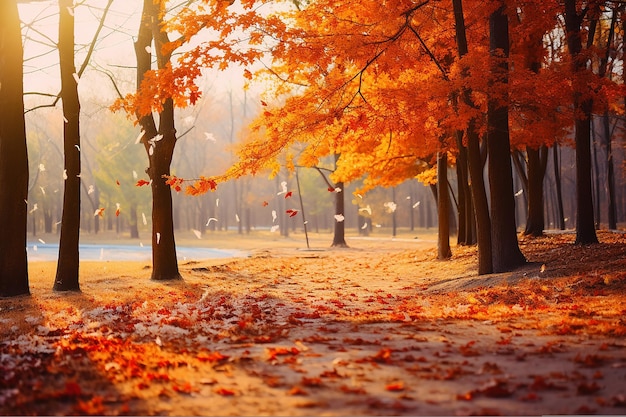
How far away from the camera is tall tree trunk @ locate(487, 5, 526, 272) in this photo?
42.8 feet

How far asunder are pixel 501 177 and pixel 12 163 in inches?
387

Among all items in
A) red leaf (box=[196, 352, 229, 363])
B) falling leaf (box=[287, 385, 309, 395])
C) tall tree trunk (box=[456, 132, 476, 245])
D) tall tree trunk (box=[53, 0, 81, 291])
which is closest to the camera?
falling leaf (box=[287, 385, 309, 395])

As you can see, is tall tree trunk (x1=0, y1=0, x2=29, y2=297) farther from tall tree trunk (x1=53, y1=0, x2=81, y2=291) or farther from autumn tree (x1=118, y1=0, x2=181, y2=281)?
autumn tree (x1=118, y1=0, x2=181, y2=281)

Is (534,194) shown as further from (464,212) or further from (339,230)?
(339,230)

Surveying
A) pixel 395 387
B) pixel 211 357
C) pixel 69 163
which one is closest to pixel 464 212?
pixel 69 163

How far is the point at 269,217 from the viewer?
86250 millimetres

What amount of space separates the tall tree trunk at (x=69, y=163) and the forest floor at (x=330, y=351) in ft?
2.75

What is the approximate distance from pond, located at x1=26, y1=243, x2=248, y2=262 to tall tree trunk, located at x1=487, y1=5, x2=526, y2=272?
1677 cm

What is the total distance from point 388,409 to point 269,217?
82.4 m

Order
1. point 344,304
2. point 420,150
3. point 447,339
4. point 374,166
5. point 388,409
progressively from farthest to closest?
point 374,166 < point 420,150 < point 344,304 < point 447,339 < point 388,409

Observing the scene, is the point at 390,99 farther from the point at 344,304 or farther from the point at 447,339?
the point at 447,339

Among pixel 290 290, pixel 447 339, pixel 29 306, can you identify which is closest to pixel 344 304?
pixel 290 290

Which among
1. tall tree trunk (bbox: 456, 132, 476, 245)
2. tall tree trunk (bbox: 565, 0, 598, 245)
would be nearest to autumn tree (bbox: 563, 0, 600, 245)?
tall tree trunk (bbox: 565, 0, 598, 245)

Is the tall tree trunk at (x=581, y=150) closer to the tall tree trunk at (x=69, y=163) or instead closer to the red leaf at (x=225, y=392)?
the tall tree trunk at (x=69, y=163)
